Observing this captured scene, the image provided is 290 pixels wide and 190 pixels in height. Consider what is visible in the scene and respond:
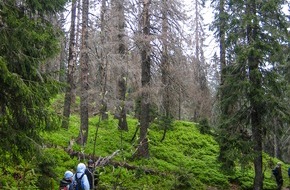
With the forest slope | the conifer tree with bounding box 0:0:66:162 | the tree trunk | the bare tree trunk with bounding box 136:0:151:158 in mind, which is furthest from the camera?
the bare tree trunk with bounding box 136:0:151:158

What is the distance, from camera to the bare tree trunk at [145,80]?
14.2 meters

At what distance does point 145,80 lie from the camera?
14.8 m

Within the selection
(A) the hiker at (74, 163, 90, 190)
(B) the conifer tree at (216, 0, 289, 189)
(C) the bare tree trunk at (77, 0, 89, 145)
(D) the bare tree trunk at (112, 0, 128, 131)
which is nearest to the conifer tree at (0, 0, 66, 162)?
(A) the hiker at (74, 163, 90, 190)

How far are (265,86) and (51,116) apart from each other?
31.0 feet

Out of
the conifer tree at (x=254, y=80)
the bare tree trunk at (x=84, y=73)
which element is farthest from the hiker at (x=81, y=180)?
the conifer tree at (x=254, y=80)

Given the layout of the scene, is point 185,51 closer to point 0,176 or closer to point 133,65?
point 133,65

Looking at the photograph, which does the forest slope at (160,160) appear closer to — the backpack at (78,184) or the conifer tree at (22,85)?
the backpack at (78,184)

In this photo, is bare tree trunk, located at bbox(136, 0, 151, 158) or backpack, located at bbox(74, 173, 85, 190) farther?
bare tree trunk, located at bbox(136, 0, 151, 158)

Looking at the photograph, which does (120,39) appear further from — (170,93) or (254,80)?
(254,80)

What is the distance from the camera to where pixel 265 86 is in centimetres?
1354

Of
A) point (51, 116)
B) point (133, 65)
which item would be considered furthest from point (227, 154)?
point (51, 116)

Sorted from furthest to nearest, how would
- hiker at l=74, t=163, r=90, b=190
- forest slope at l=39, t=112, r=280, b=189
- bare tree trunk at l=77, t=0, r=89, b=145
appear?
bare tree trunk at l=77, t=0, r=89, b=145 < forest slope at l=39, t=112, r=280, b=189 < hiker at l=74, t=163, r=90, b=190

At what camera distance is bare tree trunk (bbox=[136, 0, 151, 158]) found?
14.2 metres

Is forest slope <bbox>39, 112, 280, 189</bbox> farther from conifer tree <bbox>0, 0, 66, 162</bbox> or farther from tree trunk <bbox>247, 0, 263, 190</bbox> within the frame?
conifer tree <bbox>0, 0, 66, 162</bbox>
